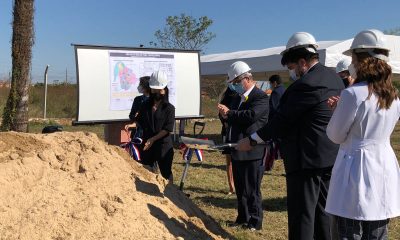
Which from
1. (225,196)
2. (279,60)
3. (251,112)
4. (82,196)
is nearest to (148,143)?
(251,112)

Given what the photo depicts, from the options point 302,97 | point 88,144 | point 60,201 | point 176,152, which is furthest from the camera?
point 176,152

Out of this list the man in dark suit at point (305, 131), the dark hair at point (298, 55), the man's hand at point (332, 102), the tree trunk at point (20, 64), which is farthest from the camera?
the tree trunk at point (20, 64)

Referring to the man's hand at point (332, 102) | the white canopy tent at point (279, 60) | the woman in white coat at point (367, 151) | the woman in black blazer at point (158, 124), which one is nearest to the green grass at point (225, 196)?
the woman in black blazer at point (158, 124)

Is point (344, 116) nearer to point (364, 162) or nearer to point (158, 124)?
point (364, 162)

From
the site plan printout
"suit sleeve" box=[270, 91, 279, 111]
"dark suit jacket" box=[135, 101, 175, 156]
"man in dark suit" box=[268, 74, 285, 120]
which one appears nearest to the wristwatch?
"dark suit jacket" box=[135, 101, 175, 156]

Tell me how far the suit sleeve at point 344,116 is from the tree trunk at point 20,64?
20.8 feet

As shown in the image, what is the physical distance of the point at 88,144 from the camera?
4.66 metres

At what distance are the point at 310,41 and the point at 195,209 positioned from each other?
227 centimetres

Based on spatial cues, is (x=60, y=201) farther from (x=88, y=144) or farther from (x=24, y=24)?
(x=24, y=24)

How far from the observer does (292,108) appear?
3.47m

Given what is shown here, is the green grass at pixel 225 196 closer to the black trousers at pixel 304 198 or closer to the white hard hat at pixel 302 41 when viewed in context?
the black trousers at pixel 304 198

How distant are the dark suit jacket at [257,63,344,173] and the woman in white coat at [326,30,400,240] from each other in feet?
1.88

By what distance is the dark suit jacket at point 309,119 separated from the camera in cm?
345

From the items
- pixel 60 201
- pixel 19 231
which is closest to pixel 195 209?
pixel 60 201
